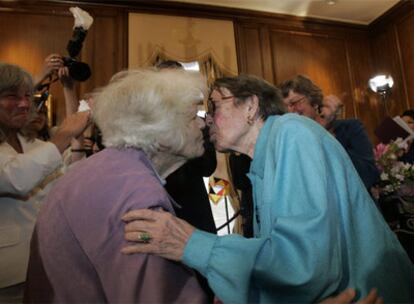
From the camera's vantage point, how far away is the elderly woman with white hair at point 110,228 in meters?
0.73

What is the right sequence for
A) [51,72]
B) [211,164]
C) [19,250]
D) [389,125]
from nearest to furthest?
1. [19,250]
2. [211,164]
3. [51,72]
4. [389,125]

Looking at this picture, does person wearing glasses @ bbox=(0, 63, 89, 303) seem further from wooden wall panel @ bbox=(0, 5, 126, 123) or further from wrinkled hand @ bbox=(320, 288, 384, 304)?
wooden wall panel @ bbox=(0, 5, 126, 123)

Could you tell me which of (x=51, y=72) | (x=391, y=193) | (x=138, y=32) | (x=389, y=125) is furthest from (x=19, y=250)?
(x=138, y=32)

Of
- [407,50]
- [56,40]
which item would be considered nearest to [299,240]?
[56,40]

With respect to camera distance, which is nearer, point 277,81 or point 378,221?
point 378,221

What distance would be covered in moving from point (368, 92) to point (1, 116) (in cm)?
453

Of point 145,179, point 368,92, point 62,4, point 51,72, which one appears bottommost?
point 145,179

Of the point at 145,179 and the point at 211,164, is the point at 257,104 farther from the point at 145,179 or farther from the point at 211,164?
the point at 145,179

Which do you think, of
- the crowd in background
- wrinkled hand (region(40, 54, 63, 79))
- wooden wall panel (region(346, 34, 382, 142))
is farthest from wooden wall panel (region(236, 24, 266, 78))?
the crowd in background

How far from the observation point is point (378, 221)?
933 mm

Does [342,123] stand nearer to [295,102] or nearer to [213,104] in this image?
[295,102]

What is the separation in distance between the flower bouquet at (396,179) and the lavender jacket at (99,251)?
1870mm

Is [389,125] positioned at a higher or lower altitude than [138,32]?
lower

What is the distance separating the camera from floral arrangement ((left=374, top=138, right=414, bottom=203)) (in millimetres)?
2176
